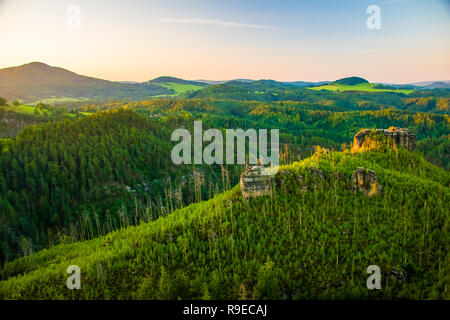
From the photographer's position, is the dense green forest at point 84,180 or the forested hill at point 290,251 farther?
the dense green forest at point 84,180

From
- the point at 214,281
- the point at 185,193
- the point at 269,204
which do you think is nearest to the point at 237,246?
the point at 214,281

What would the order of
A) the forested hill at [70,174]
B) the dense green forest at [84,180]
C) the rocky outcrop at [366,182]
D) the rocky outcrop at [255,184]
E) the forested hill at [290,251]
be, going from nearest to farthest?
the forested hill at [290,251] < the rocky outcrop at [366,182] < the rocky outcrop at [255,184] < the dense green forest at [84,180] < the forested hill at [70,174]

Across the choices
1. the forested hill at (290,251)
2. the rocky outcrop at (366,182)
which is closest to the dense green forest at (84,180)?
the rocky outcrop at (366,182)

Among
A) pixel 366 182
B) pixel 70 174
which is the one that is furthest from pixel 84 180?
pixel 366 182

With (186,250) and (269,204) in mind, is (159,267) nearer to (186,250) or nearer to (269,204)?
(186,250)

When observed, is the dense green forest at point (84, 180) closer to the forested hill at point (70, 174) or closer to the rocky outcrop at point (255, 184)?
the forested hill at point (70, 174)

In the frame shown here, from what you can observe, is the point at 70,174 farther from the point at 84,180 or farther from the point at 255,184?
the point at 255,184
